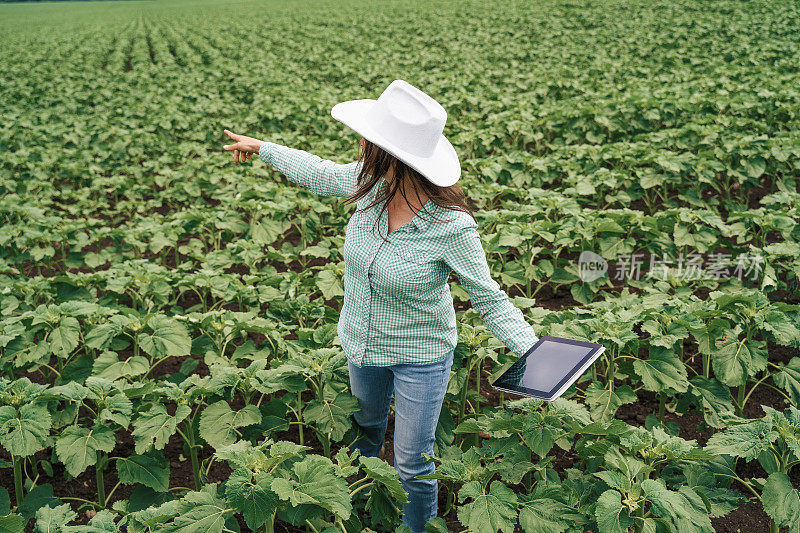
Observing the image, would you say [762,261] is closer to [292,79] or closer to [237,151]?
[237,151]

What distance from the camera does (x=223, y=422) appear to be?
9.48ft

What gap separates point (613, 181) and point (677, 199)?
4.98 feet

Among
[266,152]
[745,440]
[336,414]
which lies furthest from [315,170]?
[745,440]

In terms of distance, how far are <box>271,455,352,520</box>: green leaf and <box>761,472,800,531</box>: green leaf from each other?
1.53m

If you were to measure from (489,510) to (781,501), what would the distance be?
43.2 inches

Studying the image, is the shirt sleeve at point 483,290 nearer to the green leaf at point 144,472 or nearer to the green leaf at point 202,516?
the green leaf at point 202,516

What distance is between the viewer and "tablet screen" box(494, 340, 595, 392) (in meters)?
2.39

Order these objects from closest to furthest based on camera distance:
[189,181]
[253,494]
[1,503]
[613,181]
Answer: [253,494] < [1,503] < [613,181] < [189,181]

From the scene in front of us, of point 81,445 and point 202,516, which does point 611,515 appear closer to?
point 202,516

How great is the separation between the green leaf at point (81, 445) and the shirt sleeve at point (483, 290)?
→ 5.67 ft

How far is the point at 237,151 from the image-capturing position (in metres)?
3.23

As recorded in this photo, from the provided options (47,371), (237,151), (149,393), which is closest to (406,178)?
(237,151)

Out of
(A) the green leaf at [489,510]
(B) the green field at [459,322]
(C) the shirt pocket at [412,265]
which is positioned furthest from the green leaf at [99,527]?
(C) the shirt pocket at [412,265]

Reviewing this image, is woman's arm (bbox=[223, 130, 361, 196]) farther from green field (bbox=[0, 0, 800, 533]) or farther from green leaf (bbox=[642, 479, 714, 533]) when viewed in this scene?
green leaf (bbox=[642, 479, 714, 533])
